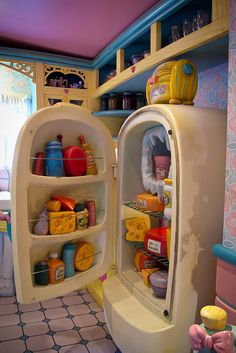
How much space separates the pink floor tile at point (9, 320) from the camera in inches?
91.6

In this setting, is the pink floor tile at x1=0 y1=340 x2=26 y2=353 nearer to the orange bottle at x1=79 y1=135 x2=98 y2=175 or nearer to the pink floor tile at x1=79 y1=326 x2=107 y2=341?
the pink floor tile at x1=79 y1=326 x2=107 y2=341

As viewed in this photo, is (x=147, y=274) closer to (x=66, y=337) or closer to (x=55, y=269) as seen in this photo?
(x=55, y=269)

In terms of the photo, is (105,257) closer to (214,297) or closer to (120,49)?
(214,297)

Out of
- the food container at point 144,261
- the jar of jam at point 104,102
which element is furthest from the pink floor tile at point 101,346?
the jar of jam at point 104,102

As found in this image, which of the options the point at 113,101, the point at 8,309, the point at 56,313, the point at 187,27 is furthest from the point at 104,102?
the point at 8,309

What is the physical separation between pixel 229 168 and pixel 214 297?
0.60 m

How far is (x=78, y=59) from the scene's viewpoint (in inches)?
112

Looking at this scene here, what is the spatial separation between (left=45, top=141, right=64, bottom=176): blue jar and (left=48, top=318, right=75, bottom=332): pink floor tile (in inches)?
50.4

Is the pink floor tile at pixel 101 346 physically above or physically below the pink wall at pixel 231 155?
below

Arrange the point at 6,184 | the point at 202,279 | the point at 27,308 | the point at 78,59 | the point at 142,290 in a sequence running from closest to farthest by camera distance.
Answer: the point at 202,279
the point at 142,290
the point at 27,308
the point at 78,59
the point at 6,184

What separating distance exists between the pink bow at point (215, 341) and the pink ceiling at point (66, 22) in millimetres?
1667

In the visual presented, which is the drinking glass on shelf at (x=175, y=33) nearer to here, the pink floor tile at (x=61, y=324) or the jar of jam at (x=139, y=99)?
the jar of jam at (x=139, y=99)

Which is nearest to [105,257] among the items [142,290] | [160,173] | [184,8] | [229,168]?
[142,290]

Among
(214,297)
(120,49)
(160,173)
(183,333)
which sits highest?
(120,49)
